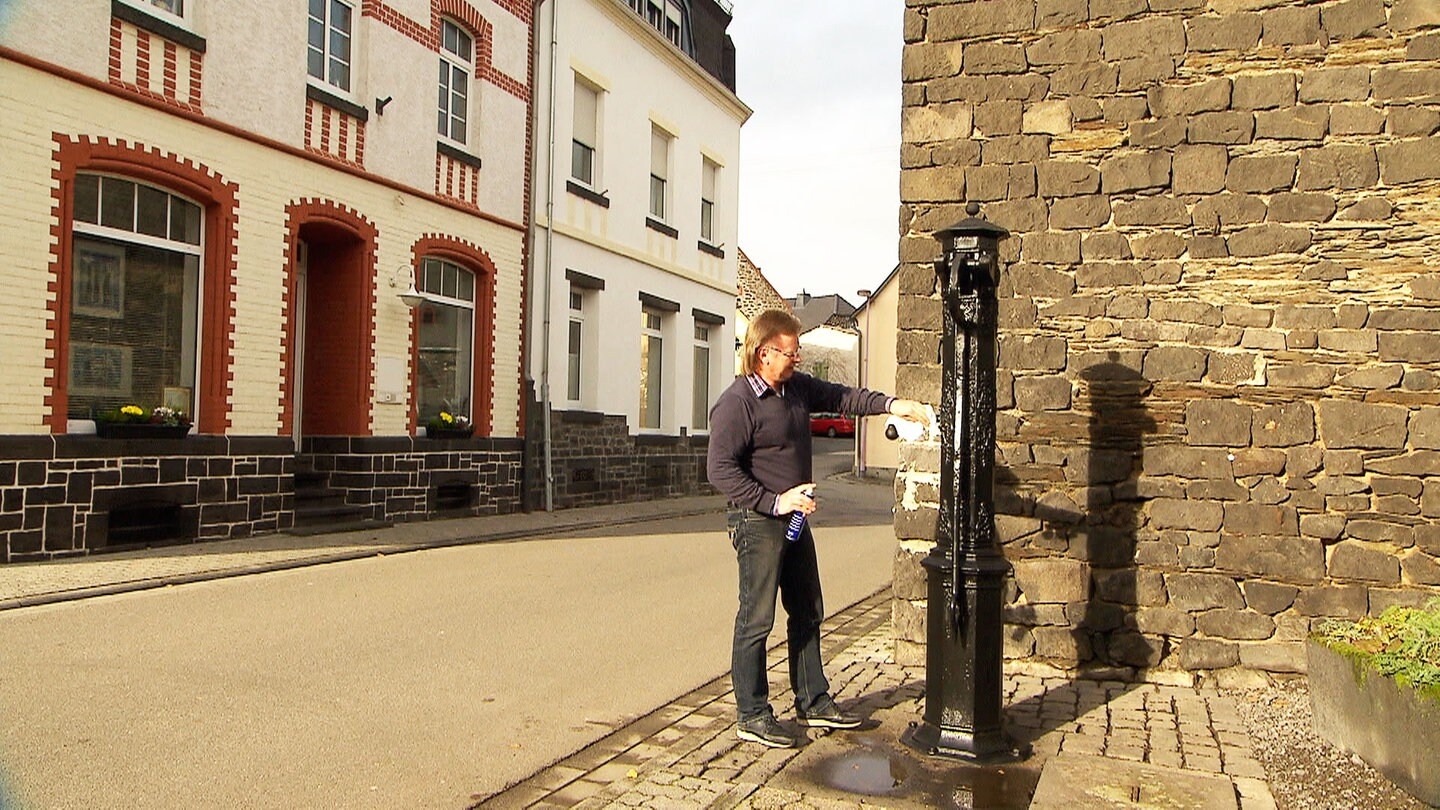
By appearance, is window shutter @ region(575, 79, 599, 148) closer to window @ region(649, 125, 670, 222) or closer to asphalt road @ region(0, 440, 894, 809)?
window @ region(649, 125, 670, 222)

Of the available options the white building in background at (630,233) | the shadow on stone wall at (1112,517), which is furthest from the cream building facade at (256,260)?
the shadow on stone wall at (1112,517)

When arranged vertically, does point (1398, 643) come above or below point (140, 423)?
below

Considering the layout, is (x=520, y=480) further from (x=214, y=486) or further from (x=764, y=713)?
(x=764, y=713)

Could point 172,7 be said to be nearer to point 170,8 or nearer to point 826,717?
point 170,8

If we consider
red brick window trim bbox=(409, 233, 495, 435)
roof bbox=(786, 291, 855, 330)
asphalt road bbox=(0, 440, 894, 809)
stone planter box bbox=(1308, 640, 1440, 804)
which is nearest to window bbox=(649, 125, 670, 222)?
red brick window trim bbox=(409, 233, 495, 435)

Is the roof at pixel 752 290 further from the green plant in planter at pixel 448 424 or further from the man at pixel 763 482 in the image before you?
the man at pixel 763 482

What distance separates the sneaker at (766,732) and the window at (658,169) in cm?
1758

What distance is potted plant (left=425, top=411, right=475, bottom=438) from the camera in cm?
1593

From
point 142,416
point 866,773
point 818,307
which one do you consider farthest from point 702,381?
point 818,307

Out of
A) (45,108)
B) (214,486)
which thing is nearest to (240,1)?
(45,108)

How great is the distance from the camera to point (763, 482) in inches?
210

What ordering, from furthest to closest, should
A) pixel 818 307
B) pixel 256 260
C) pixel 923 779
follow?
pixel 818 307
pixel 256 260
pixel 923 779

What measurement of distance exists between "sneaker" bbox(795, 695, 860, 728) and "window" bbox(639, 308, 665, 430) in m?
16.3

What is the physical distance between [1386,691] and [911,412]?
85.7 inches
